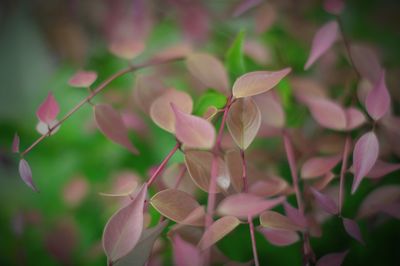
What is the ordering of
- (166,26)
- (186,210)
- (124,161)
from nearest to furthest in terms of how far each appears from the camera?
1. (186,210)
2. (124,161)
3. (166,26)

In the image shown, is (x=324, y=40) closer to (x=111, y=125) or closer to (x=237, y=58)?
(x=237, y=58)

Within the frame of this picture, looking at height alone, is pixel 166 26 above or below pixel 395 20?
above

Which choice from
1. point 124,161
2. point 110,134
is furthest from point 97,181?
point 110,134

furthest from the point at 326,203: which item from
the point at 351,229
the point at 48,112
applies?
the point at 48,112

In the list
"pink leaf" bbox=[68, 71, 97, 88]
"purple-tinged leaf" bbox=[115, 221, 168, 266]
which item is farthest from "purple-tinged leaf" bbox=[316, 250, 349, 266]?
"pink leaf" bbox=[68, 71, 97, 88]

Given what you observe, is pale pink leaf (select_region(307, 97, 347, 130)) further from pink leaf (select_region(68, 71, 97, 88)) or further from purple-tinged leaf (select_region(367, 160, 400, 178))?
pink leaf (select_region(68, 71, 97, 88))

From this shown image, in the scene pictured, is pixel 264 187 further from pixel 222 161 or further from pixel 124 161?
pixel 124 161
